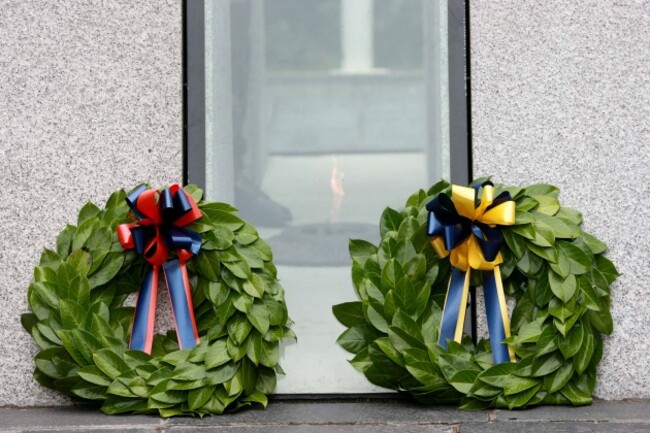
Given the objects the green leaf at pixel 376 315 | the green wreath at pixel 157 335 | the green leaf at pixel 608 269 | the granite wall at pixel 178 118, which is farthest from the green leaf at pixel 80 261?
the green leaf at pixel 608 269

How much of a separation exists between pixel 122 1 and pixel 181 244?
1038mm

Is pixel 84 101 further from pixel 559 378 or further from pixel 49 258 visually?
pixel 559 378

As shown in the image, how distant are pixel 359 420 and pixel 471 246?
0.76 meters

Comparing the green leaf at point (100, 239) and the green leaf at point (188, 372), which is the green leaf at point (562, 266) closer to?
the green leaf at point (188, 372)

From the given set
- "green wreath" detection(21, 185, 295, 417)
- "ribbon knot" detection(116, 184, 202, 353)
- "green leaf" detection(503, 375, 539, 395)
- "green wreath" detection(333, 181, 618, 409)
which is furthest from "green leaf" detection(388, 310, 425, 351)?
"ribbon knot" detection(116, 184, 202, 353)

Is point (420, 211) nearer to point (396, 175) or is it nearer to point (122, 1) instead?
point (396, 175)

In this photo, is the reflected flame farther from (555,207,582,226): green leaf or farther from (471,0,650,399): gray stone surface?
(555,207,582,226): green leaf

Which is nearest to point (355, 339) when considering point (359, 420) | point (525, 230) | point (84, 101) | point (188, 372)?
point (359, 420)

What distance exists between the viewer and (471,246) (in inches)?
145

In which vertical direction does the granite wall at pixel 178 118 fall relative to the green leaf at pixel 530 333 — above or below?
above

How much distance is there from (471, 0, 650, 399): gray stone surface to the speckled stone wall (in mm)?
1234

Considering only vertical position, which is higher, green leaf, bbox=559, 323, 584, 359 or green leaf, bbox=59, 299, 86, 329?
green leaf, bbox=59, 299, 86, 329

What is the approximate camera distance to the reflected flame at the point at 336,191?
13.1 ft

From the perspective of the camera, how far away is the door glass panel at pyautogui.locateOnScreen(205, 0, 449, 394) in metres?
3.98
